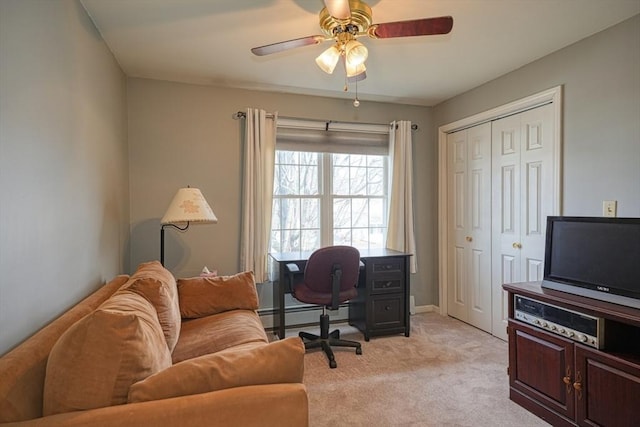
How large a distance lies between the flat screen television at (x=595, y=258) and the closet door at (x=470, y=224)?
1305 mm

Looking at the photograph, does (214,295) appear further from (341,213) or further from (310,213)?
(341,213)

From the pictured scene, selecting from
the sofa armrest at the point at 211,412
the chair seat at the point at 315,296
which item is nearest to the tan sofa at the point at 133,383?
the sofa armrest at the point at 211,412

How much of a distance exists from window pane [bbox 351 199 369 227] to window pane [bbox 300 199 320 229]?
411 millimetres

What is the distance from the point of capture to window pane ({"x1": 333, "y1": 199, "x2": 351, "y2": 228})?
386 centimetres

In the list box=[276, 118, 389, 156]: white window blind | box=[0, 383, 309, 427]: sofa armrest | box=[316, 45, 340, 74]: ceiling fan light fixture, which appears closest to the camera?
box=[0, 383, 309, 427]: sofa armrest

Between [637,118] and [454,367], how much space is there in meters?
2.09

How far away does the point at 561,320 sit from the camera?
192 centimetres

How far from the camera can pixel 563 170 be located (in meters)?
2.68

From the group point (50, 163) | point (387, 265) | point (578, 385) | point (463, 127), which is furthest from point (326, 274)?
point (463, 127)

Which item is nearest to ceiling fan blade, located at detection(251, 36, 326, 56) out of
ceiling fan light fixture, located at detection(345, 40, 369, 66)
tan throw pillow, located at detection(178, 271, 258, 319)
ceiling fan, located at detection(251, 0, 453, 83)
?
ceiling fan, located at detection(251, 0, 453, 83)

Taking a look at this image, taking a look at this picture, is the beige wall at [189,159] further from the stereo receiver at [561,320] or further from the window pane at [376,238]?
the stereo receiver at [561,320]

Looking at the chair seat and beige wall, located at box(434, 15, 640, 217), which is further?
the chair seat

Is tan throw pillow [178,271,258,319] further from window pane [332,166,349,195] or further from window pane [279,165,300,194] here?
window pane [332,166,349,195]

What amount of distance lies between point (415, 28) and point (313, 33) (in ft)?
2.90
